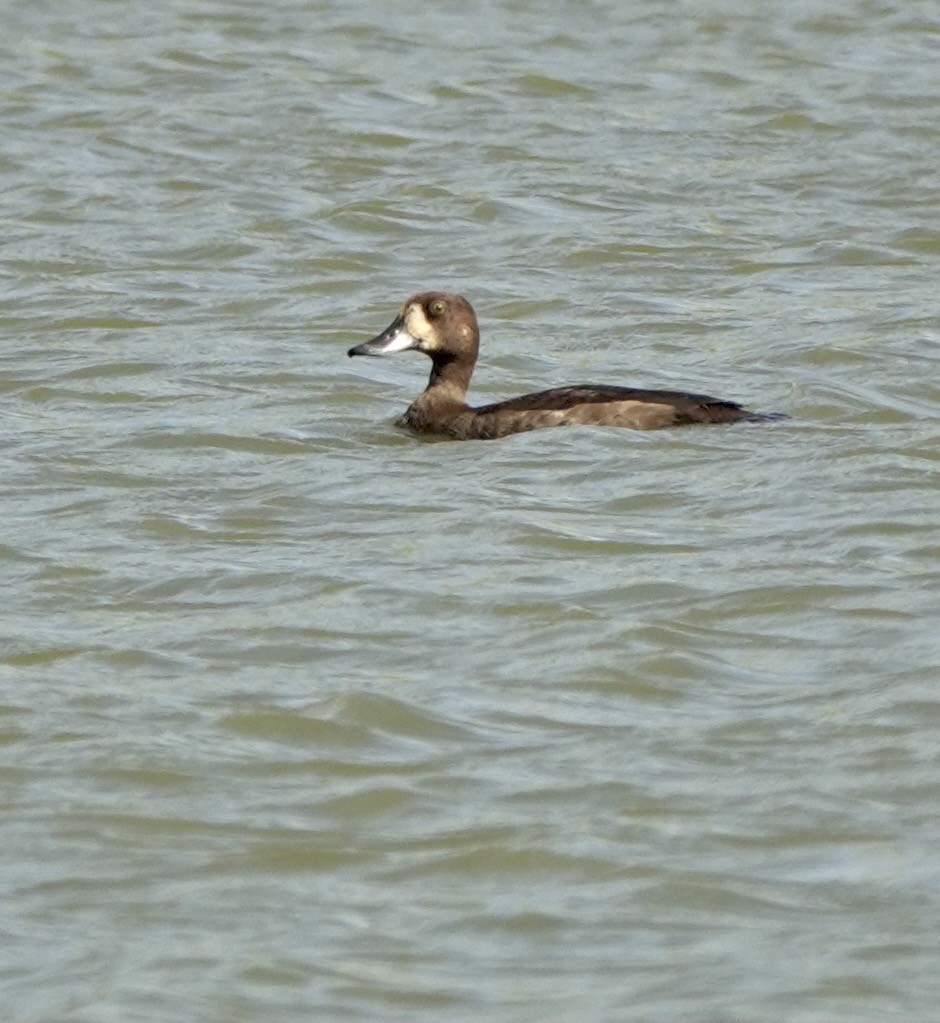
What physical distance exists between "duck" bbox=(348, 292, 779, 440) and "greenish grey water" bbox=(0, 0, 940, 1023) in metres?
0.11

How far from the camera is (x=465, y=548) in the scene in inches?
363

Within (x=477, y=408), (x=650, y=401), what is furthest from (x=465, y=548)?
(x=477, y=408)

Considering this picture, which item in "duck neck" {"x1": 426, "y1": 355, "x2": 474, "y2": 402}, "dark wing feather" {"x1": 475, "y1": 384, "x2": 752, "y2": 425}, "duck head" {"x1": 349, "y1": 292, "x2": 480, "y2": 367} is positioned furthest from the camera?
"duck head" {"x1": 349, "y1": 292, "x2": 480, "y2": 367}

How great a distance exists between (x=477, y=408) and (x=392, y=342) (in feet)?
1.63

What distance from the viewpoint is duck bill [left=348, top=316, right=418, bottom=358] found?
11688 millimetres

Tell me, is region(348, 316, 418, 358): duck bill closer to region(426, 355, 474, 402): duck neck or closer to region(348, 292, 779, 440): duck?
region(348, 292, 779, 440): duck

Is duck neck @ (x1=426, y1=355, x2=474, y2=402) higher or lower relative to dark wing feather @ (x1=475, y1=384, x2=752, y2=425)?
lower

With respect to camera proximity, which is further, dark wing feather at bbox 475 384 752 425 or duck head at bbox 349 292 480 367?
duck head at bbox 349 292 480 367

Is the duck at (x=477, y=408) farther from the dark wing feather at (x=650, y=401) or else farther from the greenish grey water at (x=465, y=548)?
the greenish grey water at (x=465, y=548)

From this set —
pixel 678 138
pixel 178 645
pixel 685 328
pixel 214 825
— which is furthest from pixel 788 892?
pixel 678 138

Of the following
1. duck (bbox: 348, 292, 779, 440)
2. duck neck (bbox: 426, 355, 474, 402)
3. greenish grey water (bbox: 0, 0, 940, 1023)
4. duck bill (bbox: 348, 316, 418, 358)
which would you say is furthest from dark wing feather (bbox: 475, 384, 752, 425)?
duck bill (bbox: 348, 316, 418, 358)

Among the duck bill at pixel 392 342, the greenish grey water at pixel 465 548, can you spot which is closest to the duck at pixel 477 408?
the duck bill at pixel 392 342

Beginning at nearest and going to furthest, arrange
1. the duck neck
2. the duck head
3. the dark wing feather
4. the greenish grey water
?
1. the greenish grey water
2. the dark wing feather
3. the duck neck
4. the duck head

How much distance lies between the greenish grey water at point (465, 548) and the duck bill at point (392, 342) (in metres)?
0.31
